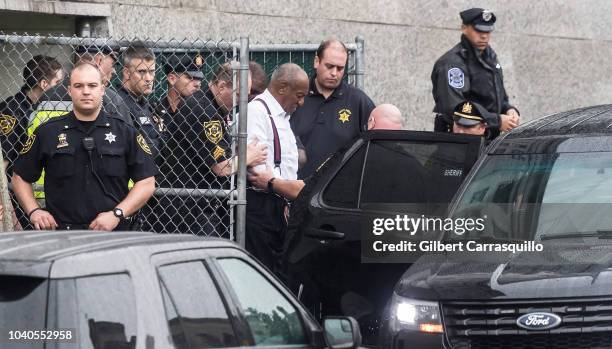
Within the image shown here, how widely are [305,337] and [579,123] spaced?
3.11m

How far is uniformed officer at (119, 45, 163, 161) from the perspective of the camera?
27.9 ft

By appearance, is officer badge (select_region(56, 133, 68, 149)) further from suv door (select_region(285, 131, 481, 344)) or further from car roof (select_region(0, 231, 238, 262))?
car roof (select_region(0, 231, 238, 262))

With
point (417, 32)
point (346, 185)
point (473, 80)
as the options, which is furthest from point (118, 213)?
point (417, 32)

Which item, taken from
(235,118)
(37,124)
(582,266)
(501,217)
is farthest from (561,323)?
A: (37,124)

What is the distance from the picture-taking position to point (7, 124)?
28.3ft

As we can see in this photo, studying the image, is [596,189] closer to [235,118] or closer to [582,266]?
[582,266]

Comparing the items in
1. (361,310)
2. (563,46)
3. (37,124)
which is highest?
(563,46)

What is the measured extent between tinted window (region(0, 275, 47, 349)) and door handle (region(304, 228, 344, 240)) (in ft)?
14.1

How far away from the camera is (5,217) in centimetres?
753

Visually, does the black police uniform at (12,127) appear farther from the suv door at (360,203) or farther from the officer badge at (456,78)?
the officer badge at (456,78)

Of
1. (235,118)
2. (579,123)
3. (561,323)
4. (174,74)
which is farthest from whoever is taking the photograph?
(174,74)

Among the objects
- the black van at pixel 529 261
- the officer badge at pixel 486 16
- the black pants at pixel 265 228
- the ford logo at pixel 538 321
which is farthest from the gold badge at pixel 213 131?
the ford logo at pixel 538 321

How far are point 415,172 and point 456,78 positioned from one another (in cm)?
193

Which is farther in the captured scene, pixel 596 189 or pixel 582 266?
pixel 596 189
